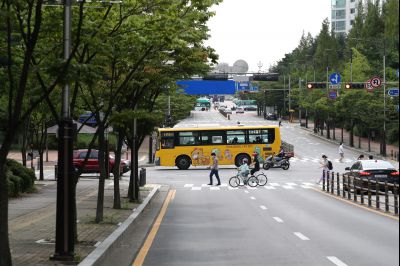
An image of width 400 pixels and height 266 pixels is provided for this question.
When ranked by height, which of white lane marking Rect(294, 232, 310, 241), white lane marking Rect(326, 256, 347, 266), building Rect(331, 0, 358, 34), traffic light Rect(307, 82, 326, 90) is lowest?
white lane marking Rect(294, 232, 310, 241)

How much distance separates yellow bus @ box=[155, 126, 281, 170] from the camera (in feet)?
177

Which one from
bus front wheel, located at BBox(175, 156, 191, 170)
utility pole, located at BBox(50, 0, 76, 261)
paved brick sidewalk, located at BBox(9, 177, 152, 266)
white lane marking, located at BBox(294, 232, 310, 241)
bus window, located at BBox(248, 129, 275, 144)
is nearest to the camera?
utility pole, located at BBox(50, 0, 76, 261)

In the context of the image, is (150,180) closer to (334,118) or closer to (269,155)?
(269,155)

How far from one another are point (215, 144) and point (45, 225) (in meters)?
36.3

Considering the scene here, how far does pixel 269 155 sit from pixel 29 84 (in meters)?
41.9

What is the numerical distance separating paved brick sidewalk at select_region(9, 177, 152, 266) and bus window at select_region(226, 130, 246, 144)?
78.6ft

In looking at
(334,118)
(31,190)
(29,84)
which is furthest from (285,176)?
(334,118)

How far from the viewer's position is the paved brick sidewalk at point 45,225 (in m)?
13.0

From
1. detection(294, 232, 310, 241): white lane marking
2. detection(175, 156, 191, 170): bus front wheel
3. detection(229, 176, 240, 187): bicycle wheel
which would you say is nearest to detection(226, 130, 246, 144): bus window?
detection(175, 156, 191, 170): bus front wheel

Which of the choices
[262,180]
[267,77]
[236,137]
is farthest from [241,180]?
[267,77]

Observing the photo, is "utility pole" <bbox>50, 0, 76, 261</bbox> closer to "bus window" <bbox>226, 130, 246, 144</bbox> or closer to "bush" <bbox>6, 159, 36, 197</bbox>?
"bush" <bbox>6, 159, 36, 197</bbox>

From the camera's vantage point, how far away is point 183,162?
5484 cm

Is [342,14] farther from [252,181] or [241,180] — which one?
[252,181]

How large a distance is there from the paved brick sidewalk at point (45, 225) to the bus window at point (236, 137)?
2397cm
